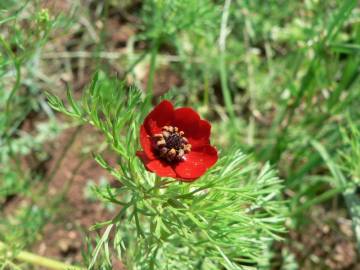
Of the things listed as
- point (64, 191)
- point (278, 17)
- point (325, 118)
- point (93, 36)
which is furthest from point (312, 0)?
point (64, 191)

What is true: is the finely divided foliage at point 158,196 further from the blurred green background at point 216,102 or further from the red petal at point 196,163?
the blurred green background at point 216,102

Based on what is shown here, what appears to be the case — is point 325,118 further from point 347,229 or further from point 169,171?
point 169,171

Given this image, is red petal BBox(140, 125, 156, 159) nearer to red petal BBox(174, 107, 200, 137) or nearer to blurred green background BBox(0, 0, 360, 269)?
red petal BBox(174, 107, 200, 137)

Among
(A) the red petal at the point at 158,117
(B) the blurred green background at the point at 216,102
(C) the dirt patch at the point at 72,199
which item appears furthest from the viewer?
(C) the dirt patch at the point at 72,199

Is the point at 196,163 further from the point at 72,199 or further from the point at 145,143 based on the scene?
the point at 72,199

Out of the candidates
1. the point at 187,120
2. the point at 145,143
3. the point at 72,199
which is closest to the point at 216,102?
the point at 72,199

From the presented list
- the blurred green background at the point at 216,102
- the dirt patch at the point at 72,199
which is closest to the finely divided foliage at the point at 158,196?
the blurred green background at the point at 216,102

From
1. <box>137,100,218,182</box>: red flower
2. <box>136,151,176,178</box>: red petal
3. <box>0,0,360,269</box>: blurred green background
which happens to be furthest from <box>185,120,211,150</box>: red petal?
<box>0,0,360,269</box>: blurred green background
